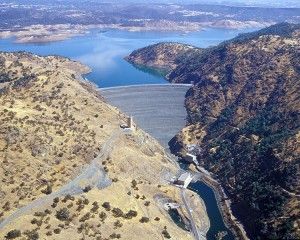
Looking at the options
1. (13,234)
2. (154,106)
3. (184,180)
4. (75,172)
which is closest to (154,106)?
(154,106)

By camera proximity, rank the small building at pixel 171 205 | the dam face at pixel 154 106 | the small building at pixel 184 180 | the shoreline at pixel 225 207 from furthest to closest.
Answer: the dam face at pixel 154 106, the small building at pixel 184 180, the small building at pixel 171 205, the shoreline at pixel 225 207

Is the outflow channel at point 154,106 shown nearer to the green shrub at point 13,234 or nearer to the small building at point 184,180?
the small building at point 184,180

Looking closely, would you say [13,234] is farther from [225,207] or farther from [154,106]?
[154,106]

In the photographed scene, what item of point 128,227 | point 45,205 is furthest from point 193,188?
point 45,205

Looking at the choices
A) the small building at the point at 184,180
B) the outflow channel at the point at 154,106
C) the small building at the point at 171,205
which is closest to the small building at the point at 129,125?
the small building at the point at 184,180

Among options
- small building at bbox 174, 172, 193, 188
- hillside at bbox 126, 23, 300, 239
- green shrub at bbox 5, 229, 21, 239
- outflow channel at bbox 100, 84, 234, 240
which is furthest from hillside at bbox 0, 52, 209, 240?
outflow channel at bbox 100, 84, 234, 240

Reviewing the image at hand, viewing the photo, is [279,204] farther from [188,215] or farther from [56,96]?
[56,96]

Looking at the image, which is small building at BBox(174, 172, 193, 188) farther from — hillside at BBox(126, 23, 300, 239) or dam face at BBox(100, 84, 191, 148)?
dam face at BBox(100, 84, 191, 148)
